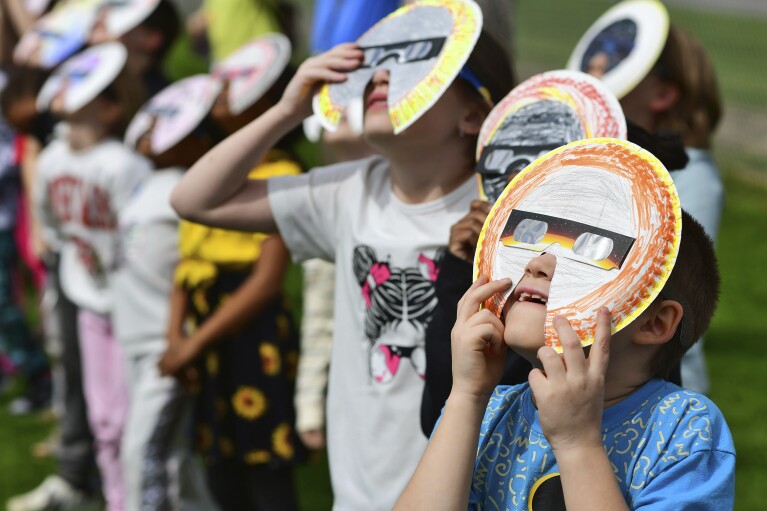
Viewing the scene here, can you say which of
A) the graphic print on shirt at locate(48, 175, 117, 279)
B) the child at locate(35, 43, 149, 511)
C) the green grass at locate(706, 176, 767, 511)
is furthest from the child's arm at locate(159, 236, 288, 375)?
the green grass at locate(706, 176, 767, 511)

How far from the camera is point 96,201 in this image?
5.08m

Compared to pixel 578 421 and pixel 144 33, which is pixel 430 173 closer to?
pixel 578 421

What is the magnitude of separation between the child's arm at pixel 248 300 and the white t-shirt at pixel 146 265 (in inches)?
16.1

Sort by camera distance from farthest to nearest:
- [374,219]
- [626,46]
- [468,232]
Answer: [626,46] < [374,219] < [468,232]

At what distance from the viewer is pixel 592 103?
2.49 m

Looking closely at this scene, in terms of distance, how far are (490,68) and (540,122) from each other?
350 mm

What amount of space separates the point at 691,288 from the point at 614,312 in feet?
0.68

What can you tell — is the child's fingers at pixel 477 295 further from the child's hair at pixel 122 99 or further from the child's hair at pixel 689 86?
the child's hair at pixel 122 99

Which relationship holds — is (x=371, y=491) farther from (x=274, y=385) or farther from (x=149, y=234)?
(x=149, y=234)

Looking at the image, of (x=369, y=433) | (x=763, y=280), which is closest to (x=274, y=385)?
(x=369, y=433)

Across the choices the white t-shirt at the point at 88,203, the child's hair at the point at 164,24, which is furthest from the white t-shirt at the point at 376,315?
the child's hair at the point at 164,24

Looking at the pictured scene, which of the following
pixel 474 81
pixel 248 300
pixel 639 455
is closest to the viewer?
pixel 639 455

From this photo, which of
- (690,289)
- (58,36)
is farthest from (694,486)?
(58,36)

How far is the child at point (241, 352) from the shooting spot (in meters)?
4.25
